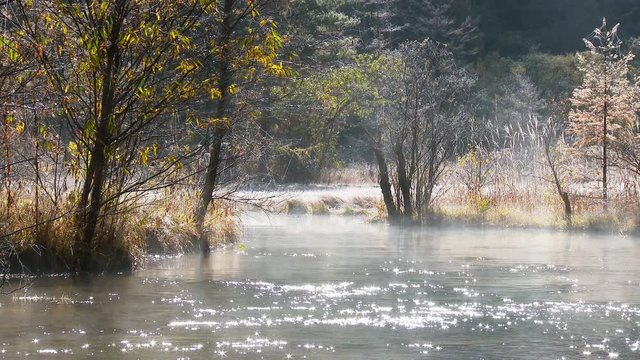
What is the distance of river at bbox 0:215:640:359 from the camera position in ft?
28.4

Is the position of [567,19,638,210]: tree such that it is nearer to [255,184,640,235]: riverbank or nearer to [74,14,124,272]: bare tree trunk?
[255,184,640,235]: riverbank

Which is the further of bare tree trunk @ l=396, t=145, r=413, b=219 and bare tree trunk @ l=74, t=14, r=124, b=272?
bare tree trunk @ l=396, t=145, r=413, b=219

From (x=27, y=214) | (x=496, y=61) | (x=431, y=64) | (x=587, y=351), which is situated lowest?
(x=587, y=351)

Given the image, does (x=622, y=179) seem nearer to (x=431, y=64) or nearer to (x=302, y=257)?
(x=431, y=64)

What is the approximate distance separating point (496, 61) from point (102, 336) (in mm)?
49265

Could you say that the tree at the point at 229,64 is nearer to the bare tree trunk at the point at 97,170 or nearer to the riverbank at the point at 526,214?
the bare tree trunk at the point at 97,170

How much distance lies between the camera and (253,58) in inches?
531

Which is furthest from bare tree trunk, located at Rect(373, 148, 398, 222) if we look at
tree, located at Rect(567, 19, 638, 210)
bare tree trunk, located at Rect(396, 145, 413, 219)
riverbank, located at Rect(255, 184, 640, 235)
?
tree, located at Rect(567, 19, 638, 210)

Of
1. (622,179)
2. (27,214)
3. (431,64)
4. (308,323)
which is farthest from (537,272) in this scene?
(431,64)

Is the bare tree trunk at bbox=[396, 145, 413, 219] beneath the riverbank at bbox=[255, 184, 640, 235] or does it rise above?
above

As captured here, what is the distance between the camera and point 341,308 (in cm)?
1084

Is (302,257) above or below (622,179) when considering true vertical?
below

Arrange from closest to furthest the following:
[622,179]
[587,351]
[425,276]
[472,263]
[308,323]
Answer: [587,351], [308,323], [425,276], [472,263], [622,179]

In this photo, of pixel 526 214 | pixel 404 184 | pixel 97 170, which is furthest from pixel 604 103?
pixel 97 170
